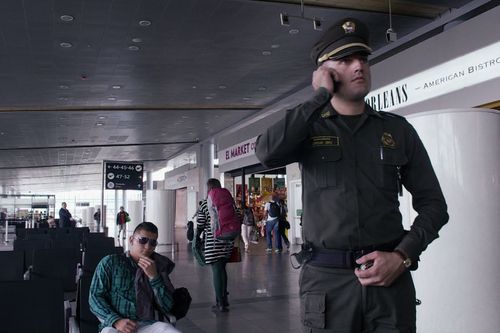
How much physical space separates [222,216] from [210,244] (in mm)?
391

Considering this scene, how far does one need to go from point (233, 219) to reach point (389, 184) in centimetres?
479

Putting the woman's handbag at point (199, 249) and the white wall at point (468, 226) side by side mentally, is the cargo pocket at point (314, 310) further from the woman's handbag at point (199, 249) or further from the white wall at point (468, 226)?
the woman's handbag at point (199, 249)

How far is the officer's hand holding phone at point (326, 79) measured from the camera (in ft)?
4.64

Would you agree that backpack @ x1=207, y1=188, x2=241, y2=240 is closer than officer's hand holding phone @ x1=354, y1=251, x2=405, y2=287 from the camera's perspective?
No

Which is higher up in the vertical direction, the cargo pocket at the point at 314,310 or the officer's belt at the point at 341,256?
the officer's belt at the point at 341,256

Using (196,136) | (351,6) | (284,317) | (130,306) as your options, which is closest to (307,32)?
(351,6)

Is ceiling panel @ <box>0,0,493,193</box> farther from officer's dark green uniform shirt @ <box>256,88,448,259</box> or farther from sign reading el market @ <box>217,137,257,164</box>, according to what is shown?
officer's dark green uniform shirt @ <box>256,88,448,259</box>

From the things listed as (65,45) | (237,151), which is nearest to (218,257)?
(65,45)

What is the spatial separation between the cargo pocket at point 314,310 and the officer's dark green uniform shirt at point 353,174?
0.15 metres

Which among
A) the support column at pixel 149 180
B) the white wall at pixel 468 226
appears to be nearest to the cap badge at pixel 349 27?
the white wall at pixel 468 226

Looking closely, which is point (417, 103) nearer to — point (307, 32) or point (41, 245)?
point (307, 32)

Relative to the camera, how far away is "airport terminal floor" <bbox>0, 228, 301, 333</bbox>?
17.6 ft

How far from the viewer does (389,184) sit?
1.46 m

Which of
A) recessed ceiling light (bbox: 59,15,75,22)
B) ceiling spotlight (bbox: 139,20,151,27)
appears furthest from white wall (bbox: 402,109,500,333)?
recessed ceiling light (bbox: 59,15,75,22)
